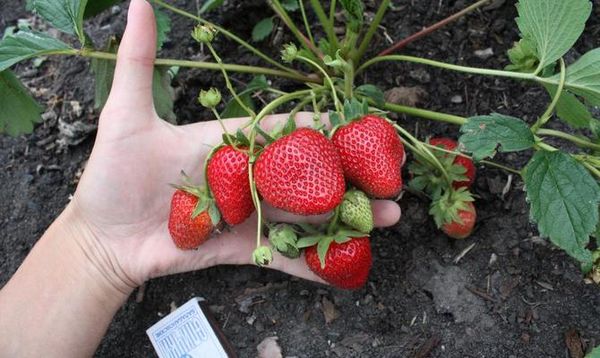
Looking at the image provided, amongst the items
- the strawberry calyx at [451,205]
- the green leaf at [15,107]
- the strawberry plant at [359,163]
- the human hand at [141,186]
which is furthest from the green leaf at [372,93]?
the green leaf at [15,107]

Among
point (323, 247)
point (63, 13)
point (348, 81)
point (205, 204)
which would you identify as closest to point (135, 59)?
point (63, 13)

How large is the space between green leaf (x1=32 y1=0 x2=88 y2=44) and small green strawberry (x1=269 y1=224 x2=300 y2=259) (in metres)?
0.64

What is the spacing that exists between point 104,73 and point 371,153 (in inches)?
29.0

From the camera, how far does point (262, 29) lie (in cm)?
178

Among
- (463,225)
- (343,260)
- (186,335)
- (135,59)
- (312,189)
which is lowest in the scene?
(186,335)

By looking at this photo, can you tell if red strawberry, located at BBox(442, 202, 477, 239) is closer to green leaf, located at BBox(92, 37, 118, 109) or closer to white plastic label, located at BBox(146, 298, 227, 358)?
white plastic label, located at BBox(146, 298, 227, 358)

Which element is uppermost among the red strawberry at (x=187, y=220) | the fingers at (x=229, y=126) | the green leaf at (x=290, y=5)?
the green leaf at (x=290, y=5)

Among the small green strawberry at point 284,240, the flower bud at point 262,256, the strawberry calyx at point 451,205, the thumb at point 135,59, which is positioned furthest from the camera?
the strawberry calyx at point 451,205

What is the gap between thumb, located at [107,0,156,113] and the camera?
4.12ft

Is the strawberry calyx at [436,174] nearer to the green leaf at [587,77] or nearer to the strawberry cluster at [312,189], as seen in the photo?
the strawberry cluster at [312,189]

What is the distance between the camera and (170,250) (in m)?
1.41

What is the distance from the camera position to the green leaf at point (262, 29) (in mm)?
1771

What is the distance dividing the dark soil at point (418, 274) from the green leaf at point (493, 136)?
47cm

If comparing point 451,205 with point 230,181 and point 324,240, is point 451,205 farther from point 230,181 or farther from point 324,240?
point 230,181
